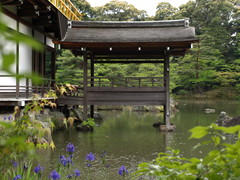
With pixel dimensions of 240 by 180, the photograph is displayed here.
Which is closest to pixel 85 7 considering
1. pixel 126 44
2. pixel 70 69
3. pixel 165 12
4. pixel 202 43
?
pixel 165 12

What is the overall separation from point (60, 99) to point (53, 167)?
609 centimetres

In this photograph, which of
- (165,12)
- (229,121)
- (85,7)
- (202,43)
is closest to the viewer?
(229,121)

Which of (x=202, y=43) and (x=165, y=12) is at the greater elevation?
(x=165, y=12)

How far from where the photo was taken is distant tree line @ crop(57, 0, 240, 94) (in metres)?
28.9

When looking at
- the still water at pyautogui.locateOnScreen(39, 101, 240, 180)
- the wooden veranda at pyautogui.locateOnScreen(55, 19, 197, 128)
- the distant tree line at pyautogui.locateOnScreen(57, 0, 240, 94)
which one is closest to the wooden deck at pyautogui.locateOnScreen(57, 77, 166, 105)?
the wooden veranda at pyautogui.locateOnScreen(55, 19, 197, 128)

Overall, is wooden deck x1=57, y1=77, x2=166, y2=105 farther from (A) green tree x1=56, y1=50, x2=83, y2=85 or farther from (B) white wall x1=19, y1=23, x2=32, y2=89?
(A) green tree x1=56, y1=50, x2=83, y2=85

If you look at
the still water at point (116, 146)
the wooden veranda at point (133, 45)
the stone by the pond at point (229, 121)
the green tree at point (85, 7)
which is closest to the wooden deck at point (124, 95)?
the wooden veranda at point (133, 45)

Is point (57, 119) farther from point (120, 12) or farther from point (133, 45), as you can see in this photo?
point (120, 12)

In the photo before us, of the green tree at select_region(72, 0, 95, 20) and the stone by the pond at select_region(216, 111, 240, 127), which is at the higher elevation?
the green tree at select_region(72, 0, 95, 20)

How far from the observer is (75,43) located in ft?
34.4

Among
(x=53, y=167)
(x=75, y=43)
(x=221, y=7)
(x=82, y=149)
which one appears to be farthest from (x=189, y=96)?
(x=53, y=167)

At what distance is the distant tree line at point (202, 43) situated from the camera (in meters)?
28.9

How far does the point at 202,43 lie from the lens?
99.1ft

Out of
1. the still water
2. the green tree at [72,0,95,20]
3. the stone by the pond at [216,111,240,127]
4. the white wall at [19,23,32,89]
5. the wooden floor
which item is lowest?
the still water
